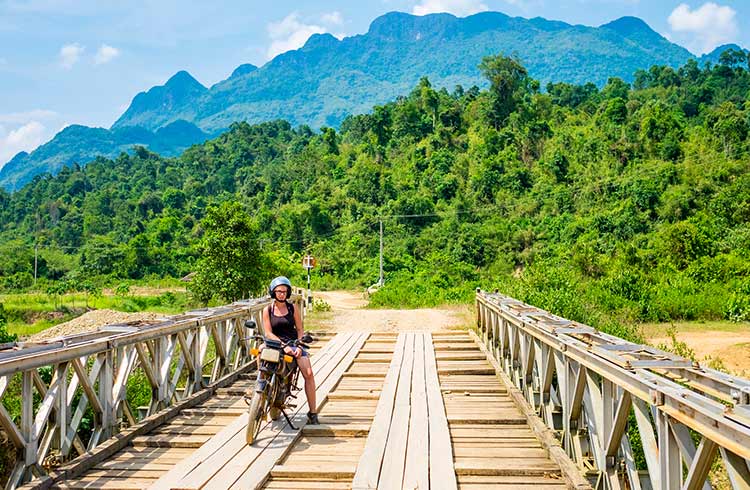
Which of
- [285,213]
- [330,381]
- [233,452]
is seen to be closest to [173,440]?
[233,452]

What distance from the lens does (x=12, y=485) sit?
3.62 meters

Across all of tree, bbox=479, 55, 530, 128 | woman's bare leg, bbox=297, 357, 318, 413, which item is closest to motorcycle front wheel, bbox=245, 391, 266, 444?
woman's bare leg, bbox=297, 357, 318, 413

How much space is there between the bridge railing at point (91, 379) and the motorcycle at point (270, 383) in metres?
1.00

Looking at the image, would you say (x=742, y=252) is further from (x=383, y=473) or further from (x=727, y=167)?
(x=383, y=473)

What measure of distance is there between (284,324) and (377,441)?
4.20 ft

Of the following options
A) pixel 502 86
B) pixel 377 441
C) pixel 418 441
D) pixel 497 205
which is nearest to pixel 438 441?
pixel 418 441

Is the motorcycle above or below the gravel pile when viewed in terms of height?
Result: above

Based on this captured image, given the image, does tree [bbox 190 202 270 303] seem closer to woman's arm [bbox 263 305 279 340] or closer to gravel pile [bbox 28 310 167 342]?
gravel pile [bbox 28 310 167 342]

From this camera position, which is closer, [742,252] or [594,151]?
[742,252]

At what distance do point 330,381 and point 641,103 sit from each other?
173ft

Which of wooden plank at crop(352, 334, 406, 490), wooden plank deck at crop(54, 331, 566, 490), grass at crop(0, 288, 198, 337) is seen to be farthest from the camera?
grass at crop(0, 288, 198, 337)

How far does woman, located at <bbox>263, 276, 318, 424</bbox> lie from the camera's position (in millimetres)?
5113

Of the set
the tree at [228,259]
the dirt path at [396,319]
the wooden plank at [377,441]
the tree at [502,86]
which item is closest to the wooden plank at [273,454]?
the wooden plank at [377,441]

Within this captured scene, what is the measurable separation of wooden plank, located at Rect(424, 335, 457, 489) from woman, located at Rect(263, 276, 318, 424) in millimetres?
1015
